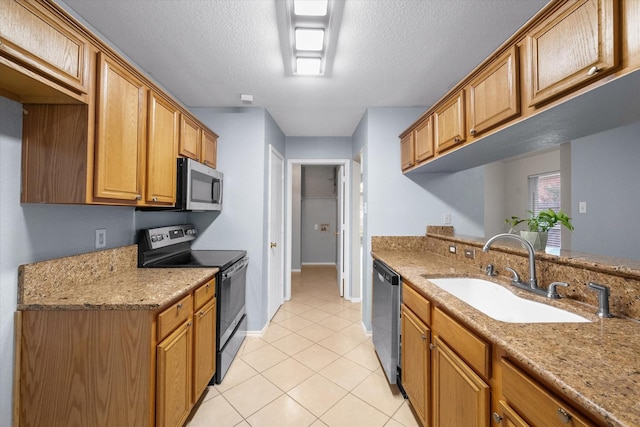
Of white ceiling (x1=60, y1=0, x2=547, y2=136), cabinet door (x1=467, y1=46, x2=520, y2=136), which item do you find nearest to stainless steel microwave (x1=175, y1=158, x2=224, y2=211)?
white ceiling (x1=60, y1=0, x2=547, y2=136)

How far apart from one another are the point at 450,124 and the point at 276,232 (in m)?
2.24

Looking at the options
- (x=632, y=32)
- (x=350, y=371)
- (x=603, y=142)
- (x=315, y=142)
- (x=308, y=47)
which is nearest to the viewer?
(x=632, y=32)

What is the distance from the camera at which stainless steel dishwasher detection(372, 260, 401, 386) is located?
1781mm

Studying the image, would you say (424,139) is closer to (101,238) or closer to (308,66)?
(308,66)

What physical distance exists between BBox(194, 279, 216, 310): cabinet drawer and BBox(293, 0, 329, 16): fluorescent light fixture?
5.84ft

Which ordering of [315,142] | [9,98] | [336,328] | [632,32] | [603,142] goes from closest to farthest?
[632,32], [9,98], [603,142], [336,328], [315,142]

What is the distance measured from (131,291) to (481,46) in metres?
2.65

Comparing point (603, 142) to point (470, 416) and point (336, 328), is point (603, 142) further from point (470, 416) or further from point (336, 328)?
point (336, 328)

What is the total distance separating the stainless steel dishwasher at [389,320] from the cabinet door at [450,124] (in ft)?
3.28

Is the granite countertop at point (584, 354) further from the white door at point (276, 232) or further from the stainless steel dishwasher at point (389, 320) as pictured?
the white door at point (276, 232)

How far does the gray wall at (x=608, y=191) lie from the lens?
4.63ft

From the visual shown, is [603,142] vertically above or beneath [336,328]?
above

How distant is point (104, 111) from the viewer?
1.27 meters

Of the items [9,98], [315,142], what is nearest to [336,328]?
[315,142]
